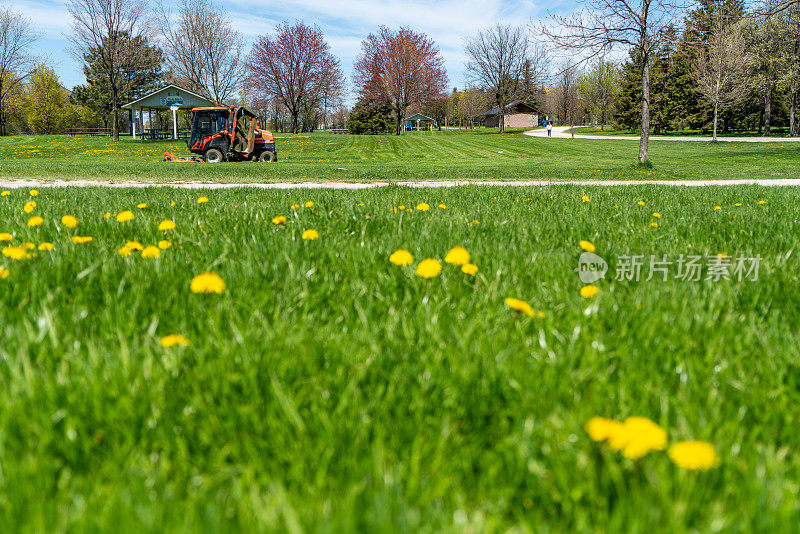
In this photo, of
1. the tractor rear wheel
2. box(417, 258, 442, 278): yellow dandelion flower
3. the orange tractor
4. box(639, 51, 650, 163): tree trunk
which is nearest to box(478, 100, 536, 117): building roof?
box(639, 51, 650, 163): tree trunk

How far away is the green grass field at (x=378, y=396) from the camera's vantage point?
0.84 m

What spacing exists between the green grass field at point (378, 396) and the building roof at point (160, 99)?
4781 centimetres

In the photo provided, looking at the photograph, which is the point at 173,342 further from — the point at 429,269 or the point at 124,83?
the point at 124,83

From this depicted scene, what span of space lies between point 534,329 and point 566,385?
409 millimetres

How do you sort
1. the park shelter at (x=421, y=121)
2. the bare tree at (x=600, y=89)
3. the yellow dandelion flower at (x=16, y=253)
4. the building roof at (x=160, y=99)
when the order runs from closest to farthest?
the yellow dandelion flower at (x=16, y=253) < the building roof at (x=160, y=99) < the bare tree at (x=600, y=89) < the park shelter at (x=421, y=121)

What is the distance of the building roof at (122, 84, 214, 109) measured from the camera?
143ft

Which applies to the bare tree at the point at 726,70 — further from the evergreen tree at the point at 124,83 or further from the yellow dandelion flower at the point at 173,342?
the evergreen tree at the point at 124,83

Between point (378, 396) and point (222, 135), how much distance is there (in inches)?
717

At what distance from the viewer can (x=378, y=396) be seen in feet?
3.84

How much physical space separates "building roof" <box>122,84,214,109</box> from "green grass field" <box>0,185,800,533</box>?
47808 millimetres

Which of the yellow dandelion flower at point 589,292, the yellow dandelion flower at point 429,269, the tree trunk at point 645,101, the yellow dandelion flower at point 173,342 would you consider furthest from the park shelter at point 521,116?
the yellow dandelion flower at point 173,342

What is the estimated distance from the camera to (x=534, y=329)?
1647 millimetres

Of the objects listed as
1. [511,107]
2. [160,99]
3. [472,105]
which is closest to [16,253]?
[160,99]

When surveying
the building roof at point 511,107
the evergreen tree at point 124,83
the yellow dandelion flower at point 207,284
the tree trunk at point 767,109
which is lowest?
the yellow dandelion flower at point 207,284
